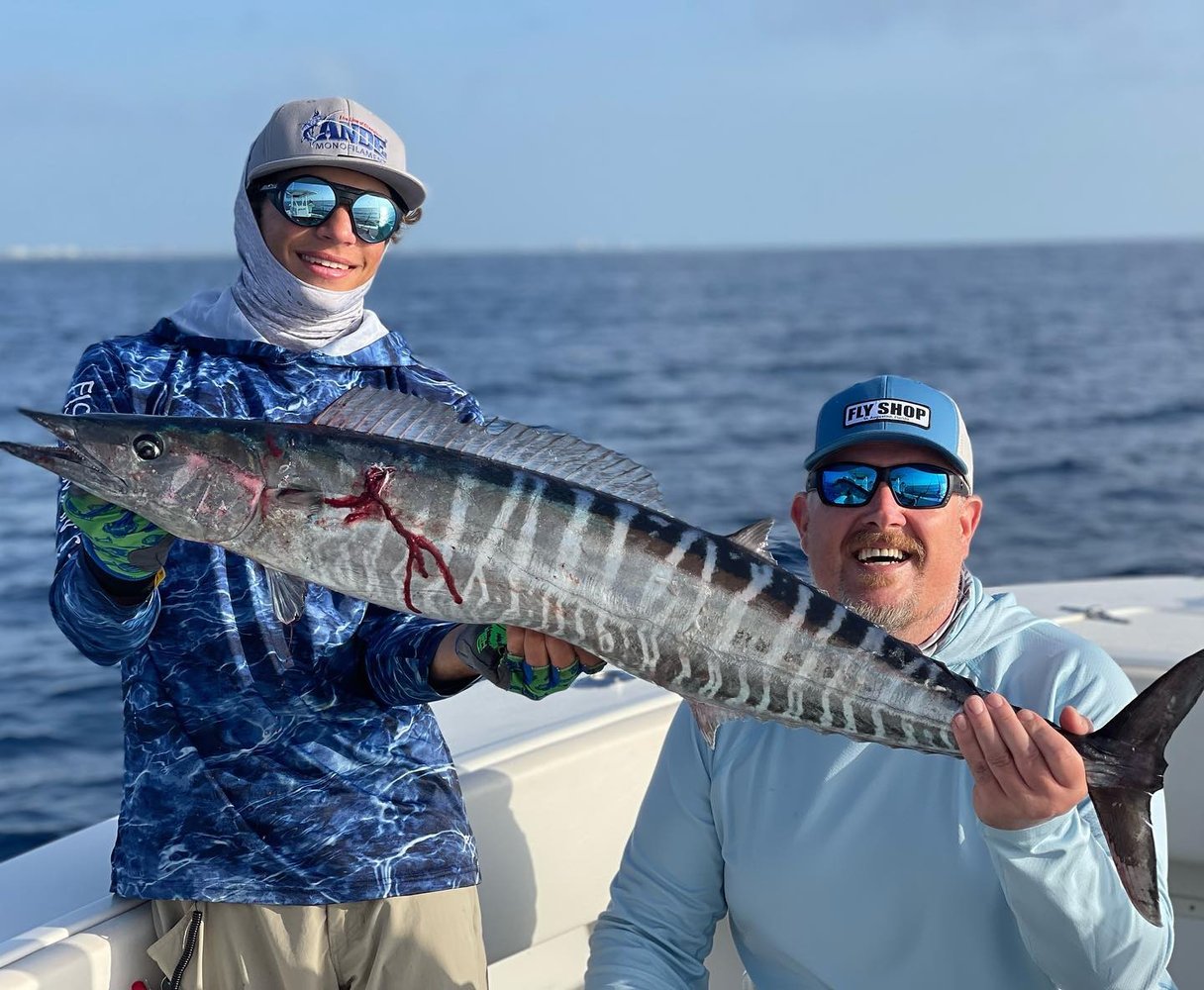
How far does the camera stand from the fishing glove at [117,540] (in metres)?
2.53

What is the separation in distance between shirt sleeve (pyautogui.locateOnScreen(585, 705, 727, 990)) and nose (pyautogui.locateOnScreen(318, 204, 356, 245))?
1.42 m

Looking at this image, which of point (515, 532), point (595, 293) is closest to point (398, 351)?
point (515, 532)

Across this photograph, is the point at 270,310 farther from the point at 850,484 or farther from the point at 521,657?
the point at 850,484

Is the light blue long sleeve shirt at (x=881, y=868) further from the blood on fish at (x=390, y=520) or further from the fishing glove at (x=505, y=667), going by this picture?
the blood on fish at (x=390, y=520)

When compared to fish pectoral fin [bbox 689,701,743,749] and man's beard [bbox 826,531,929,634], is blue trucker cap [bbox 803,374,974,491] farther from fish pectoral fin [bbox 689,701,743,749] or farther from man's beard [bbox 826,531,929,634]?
fish pectoral fin [bbox 689,701,743,749]

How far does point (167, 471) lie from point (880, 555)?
1.56 metres

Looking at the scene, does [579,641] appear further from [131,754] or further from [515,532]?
[131,754]

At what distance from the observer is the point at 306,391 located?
3045mm

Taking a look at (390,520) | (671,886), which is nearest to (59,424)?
(390,520)

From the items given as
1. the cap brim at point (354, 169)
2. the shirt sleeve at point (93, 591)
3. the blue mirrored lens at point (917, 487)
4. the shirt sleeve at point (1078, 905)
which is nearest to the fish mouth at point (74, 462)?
the shirt sleeve at point (93, 591)

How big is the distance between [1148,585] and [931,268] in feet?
382

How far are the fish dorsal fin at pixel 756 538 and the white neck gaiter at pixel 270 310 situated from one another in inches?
40.8

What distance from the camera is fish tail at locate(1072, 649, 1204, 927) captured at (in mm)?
2451

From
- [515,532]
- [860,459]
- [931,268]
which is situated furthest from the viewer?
[931,268]
